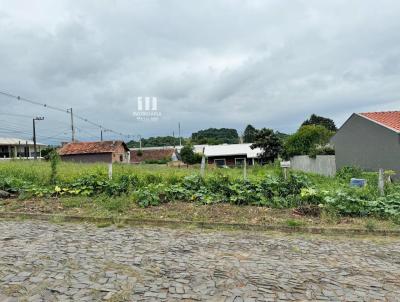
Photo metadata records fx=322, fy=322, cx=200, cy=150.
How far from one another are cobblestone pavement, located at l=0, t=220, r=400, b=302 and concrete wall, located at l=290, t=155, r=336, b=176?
64.7ft

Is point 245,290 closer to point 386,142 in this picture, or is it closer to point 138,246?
point 138,246

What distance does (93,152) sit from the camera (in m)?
50.3

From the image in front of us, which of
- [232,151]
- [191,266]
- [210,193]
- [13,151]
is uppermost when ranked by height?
[13,151]

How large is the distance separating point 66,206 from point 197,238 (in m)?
4.21

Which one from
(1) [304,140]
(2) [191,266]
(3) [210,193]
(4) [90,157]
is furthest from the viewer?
(4) [90,157]

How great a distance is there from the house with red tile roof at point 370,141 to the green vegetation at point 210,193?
1093 centimetres

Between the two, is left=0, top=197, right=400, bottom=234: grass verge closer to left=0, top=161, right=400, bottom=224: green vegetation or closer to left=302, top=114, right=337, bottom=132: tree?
left=0, top=161, right=400, bottom=224: green vegetation

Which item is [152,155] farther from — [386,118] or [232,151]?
[386,118]

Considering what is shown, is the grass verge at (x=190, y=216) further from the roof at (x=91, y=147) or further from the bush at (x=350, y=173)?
the roof at (x=91, y=147)

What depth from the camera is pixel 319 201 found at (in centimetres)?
816

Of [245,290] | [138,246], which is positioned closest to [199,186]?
[138,246]

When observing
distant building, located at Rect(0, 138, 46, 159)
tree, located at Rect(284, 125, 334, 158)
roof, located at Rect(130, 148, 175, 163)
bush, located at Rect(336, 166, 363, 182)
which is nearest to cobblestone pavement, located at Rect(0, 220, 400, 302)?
bush, located at Rect(336, 166, 363, 182)

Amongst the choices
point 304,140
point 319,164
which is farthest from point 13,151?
point 319,164

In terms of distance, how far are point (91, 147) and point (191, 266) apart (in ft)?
165
